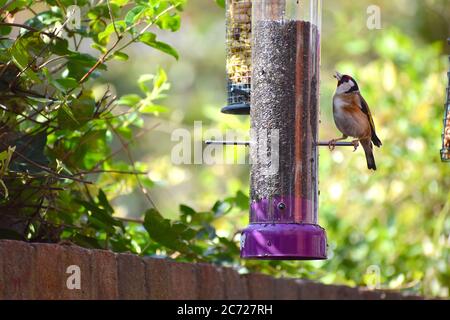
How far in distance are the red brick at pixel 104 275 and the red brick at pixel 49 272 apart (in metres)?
0.18

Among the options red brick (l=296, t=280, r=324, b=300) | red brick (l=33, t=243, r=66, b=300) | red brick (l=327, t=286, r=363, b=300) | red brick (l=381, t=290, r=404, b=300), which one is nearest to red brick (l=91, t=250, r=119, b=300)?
red brick (l=33, t=243, r=66, b=300)

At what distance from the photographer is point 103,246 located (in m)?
3.80

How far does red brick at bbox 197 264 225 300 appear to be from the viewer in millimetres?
3932

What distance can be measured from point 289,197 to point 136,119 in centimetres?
75

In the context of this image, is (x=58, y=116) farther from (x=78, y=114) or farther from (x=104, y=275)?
(x=104, y=275)

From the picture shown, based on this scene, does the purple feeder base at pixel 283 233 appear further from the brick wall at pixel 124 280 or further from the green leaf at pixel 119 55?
the green leaf at pixel 119 55

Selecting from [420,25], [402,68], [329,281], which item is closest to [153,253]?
[329,281]

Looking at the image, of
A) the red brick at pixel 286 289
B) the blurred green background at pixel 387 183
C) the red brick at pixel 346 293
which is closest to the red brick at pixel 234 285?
the red brick at pixel 286 289

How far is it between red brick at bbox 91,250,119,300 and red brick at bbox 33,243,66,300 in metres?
0.18

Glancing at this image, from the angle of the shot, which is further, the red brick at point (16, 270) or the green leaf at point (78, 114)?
the green leaf at point (78, 114)

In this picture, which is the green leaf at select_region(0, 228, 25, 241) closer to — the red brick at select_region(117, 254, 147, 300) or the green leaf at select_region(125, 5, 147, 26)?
the red brick at select_region(117, 254, 147, 300)

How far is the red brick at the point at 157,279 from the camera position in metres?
3.58

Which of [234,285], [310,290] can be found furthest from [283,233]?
[310,290]

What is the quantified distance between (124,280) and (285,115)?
0.82 meters
